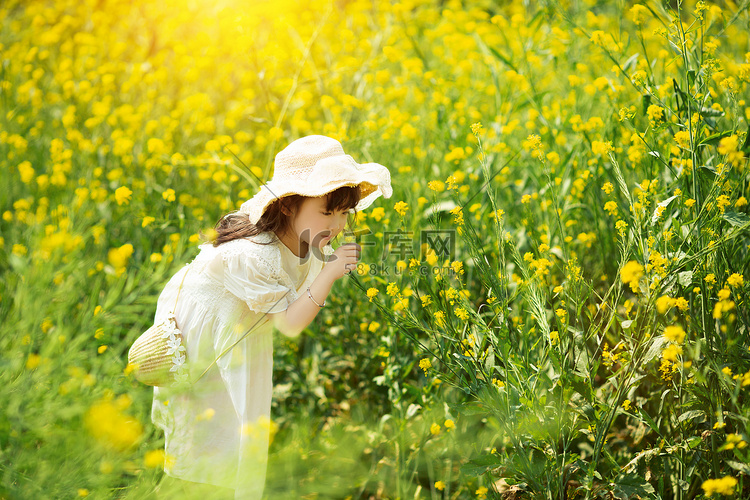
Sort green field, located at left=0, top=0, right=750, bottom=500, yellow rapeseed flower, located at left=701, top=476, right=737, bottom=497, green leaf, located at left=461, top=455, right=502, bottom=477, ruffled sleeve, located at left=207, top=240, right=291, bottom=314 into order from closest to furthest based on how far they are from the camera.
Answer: yellow rapeseed flower, located at left=701, top=476, right=737, bottom=497 → green field, located at left=0, top=0, right=750, bottom=500 → green leaf, located at left=461, top=455, right=502, bottom=477 → ruffled sleeve, located at left=207, top=240, right=291, bottom=314

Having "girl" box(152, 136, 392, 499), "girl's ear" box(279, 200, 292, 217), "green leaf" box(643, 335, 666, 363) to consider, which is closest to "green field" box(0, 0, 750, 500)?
"green leaf" box(643, 335, 666, 363)

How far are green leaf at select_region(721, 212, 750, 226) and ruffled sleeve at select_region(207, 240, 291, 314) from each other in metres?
1.04

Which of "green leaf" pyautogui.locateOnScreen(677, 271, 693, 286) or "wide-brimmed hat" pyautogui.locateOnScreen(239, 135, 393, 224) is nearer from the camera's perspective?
"green leaf" pyautogui.locateOnScreen(677, 271, 693, 286)

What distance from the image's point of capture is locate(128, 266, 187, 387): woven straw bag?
132cm

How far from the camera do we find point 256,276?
4.51 feet

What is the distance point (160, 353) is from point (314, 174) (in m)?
0.62

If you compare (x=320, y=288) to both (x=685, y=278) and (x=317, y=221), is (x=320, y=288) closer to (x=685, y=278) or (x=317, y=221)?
(x=317, y=221)

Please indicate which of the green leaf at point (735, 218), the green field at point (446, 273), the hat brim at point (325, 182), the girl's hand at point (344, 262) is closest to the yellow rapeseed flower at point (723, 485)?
the green field at point (446, 273)

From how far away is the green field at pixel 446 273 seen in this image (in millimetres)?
1111

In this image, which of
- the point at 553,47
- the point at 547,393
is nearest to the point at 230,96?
the point at 553,47

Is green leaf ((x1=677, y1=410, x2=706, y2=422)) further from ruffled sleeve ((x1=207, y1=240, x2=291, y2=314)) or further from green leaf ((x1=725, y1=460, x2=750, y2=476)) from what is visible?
ruffled sleeve ((x1=207, y1=240, x2=291, y2=314))

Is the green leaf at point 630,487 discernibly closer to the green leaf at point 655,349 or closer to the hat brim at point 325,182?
the green leaf at point 655,349

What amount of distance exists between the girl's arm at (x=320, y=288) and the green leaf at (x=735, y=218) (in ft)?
2.73

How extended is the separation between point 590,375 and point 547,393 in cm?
14
